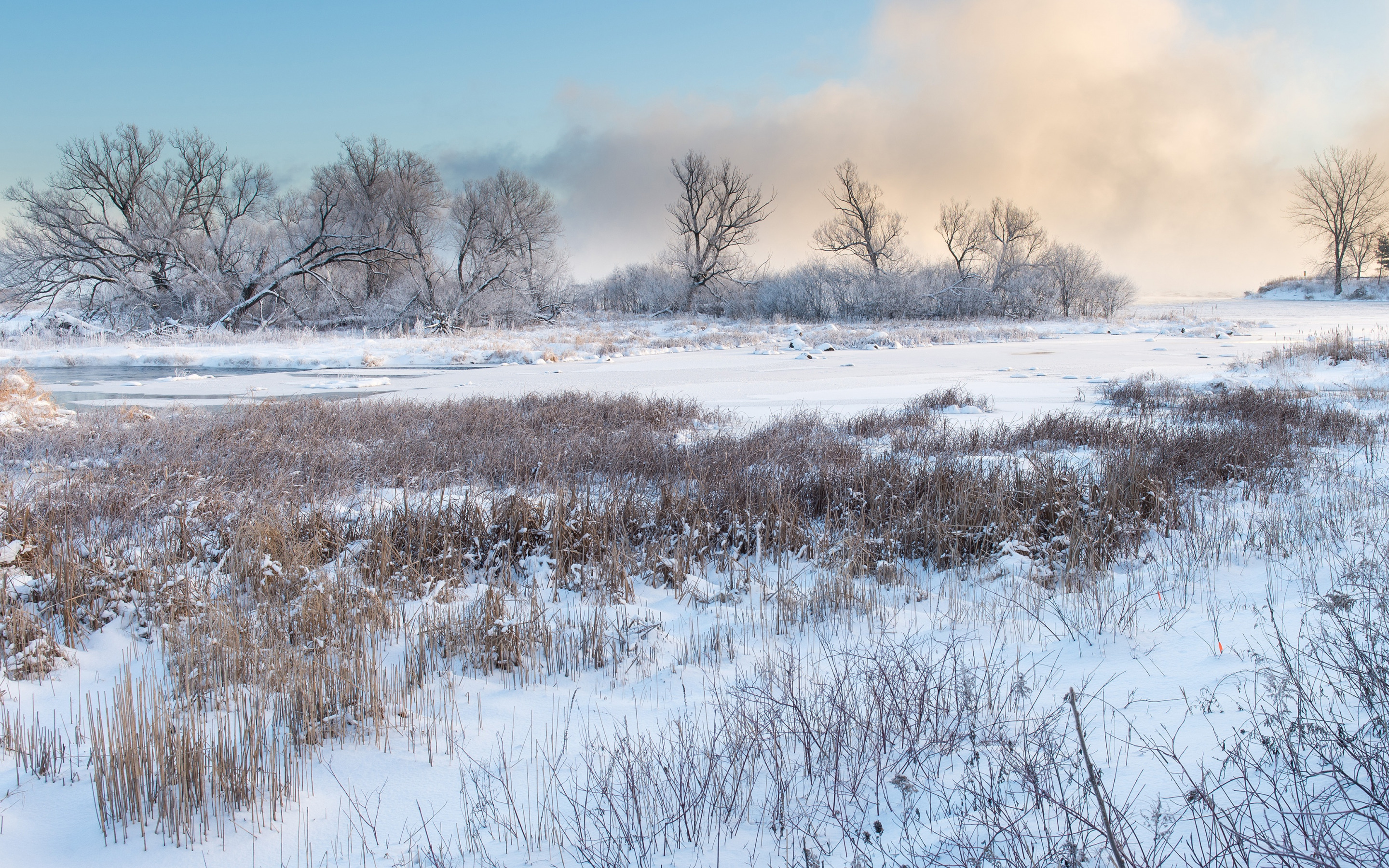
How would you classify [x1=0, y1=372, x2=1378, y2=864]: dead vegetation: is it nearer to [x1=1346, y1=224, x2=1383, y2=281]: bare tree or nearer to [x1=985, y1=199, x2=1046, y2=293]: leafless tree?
[x1=985, y1=199, x2=1046, y2=293]: leafless tree

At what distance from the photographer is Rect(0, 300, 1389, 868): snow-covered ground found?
7.14 ft

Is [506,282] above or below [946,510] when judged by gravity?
above

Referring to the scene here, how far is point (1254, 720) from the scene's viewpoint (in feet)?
7.50

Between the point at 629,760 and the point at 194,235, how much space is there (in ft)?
144

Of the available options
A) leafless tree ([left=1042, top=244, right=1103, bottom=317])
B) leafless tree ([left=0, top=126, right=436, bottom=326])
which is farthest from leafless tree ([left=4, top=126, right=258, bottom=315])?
leafless tree ([left=1042, top=244, right=1103, bottom=317])

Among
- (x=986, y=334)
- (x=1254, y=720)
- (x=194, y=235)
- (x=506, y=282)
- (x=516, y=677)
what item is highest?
(x=194, y=235)

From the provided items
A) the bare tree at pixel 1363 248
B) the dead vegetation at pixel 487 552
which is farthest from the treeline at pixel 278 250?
the bare tree at pixel 1363 248

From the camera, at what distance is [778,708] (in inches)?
107

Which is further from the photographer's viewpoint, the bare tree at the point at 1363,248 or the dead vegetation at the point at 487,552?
the bare tree at the point at 1363,248

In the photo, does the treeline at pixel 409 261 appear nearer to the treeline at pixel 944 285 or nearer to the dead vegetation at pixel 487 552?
the treeline at pixel 944 285

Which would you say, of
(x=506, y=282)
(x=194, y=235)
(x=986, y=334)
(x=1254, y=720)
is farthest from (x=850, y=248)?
(x=1254, y=720)

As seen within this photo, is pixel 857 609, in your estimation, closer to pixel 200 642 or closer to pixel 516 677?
pixel 516 677

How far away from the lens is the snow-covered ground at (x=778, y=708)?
218cm

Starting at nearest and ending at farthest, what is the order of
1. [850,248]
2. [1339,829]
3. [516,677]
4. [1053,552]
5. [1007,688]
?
[1339,829] < [1007,688] < [516,677] < [1053,552] < [850,248]
